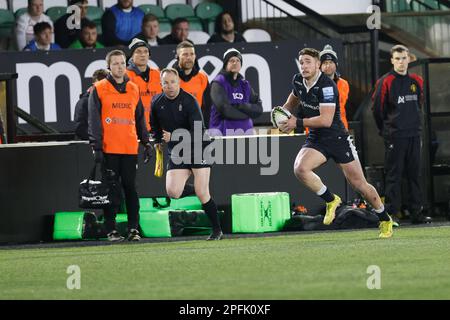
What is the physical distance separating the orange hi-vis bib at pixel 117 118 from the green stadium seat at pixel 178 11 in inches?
276

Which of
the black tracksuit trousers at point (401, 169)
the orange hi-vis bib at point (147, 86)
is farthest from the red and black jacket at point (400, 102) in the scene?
the orange hi-vis bib at point (147, 86)

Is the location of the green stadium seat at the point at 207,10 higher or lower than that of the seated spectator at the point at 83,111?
higher

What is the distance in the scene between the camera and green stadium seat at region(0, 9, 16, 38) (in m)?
21.6

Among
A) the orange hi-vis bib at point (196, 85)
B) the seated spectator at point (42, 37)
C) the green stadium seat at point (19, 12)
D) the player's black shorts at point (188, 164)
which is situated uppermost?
the green stadium seat at point (19, 12)

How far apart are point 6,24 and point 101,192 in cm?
638

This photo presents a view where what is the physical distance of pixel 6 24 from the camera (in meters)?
21.6

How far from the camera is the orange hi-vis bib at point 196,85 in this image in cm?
1748

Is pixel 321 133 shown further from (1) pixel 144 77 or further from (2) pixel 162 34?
(2) pixel 162 34

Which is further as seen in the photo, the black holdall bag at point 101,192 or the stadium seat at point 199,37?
the stadium seat at point 199,37

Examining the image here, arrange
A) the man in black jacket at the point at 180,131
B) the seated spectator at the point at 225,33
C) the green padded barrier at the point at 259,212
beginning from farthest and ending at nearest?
the seated spectator at the point at 225,33 < the green padded barrier at the point at 259,212 < the man in black jacket at the point at 180,131

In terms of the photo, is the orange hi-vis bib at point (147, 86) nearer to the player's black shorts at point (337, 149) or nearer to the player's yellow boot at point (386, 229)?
the player's black shorts at point (337, 149)

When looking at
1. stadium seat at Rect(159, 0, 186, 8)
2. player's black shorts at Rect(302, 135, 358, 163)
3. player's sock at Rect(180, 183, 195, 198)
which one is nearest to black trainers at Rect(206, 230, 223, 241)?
player's sock at Rect(180, 183, 195, 198)

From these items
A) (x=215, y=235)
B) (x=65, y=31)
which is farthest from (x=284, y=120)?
(x=65, y=31)
